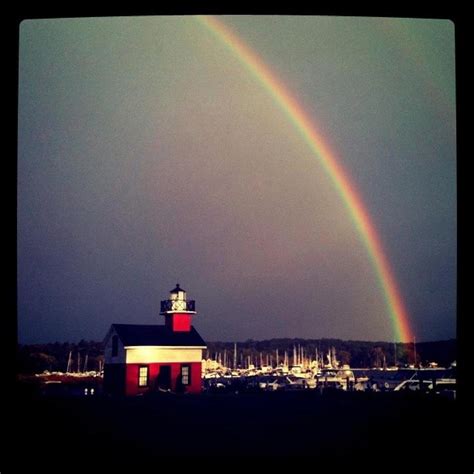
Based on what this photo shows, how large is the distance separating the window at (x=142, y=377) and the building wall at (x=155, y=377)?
91 millimetres

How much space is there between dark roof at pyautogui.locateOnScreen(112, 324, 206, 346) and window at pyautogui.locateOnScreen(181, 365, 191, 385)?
2.60 ft

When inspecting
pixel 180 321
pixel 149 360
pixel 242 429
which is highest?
pixel 180 321

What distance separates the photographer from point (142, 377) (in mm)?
21094

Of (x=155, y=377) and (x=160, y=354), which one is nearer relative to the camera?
(x=155, y=377)

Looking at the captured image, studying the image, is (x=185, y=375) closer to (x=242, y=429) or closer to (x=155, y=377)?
(x=155, y=377)

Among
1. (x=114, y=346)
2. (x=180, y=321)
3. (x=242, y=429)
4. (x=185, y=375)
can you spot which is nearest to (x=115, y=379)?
(x=114, y=346)

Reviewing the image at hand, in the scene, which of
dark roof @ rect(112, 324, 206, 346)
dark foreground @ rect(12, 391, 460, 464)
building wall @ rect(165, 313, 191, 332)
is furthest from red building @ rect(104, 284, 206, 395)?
dark foreground @ rect(12, 391, 460, 464)

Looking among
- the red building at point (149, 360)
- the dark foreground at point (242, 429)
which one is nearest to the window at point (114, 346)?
the red building at point (149, 360)

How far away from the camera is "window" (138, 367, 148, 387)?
21000 mm

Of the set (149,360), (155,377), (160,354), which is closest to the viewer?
(149,360)

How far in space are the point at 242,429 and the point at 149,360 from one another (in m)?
9.96

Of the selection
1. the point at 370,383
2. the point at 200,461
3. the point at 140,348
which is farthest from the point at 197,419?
the point at 370,383

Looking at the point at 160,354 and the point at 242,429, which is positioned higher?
the point at 160,354
